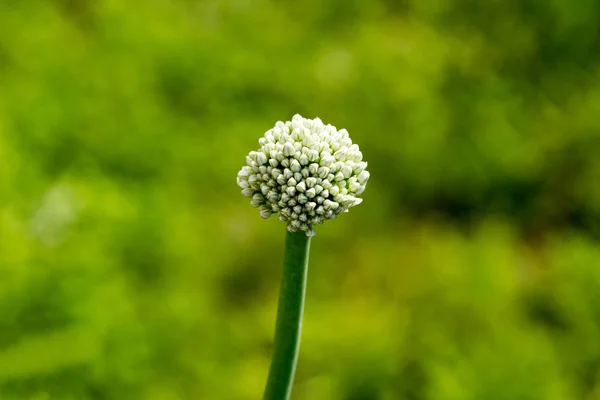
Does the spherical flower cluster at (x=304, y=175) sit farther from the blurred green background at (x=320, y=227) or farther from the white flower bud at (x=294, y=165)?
the blurred green background at (x=320, y=227)

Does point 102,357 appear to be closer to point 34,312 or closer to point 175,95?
point 34,312

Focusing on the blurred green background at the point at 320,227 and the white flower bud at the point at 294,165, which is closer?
the white flower bud at the point at 294,165

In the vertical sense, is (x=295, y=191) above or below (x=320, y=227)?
below

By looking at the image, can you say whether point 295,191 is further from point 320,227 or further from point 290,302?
point 320,227

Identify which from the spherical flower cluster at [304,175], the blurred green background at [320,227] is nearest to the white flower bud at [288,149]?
the spherical flower cluster at [304,175]

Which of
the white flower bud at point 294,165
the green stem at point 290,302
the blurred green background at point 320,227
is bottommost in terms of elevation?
the green stem at point 290,302

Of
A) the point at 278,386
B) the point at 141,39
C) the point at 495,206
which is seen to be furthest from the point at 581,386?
the point at 141,39

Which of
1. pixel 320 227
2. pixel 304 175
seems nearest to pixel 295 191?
pixel 304 175
